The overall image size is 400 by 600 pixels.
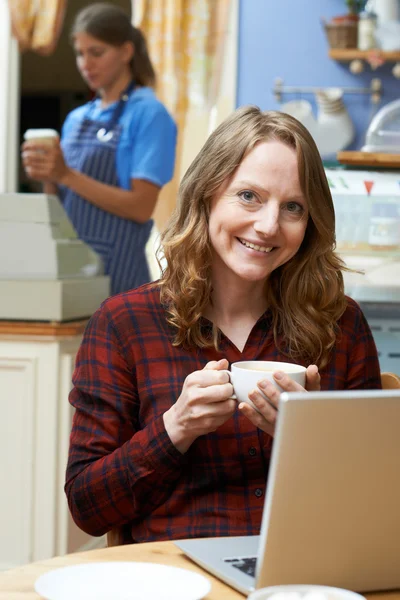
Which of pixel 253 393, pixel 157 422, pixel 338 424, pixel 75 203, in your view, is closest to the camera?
pixel 338 424

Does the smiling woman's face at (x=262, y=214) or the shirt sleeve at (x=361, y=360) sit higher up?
the smiling woman's face at (x=262, y=214)

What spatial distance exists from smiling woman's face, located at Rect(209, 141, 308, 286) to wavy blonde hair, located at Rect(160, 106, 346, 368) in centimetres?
1

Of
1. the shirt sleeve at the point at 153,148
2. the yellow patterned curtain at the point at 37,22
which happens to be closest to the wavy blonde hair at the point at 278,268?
the shirt sleeve at the point at 153,148

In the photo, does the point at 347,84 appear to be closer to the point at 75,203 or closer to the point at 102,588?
the point at 75,203

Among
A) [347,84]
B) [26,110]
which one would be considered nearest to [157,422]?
[347,84]

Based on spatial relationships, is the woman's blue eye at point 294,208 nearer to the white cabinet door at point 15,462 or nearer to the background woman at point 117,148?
the white cabinet door at point 15,462

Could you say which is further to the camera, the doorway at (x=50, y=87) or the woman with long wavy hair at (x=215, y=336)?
the doorway at (x=50, y=87)

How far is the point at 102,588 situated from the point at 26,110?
635cm

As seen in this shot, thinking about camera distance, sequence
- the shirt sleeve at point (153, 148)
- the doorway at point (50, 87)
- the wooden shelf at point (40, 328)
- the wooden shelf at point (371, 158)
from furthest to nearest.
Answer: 1. the doorway at point (50, 87)
2. the shirt sleeve at point (153, 148)
3. the wooden shelf at point (371, 158)
4. the wooden shelf at point (40, 328)

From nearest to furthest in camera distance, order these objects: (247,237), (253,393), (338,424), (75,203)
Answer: (338,424) < (253,393) < (247,237) < (75,203)

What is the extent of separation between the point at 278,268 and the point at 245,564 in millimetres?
592

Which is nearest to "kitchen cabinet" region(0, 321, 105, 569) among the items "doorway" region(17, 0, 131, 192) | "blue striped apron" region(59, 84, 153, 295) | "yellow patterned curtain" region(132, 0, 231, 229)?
"blue striped apron" region(59, 84, 153, 295)

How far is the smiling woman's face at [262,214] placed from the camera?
4.24 feet

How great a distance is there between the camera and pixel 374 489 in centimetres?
80
